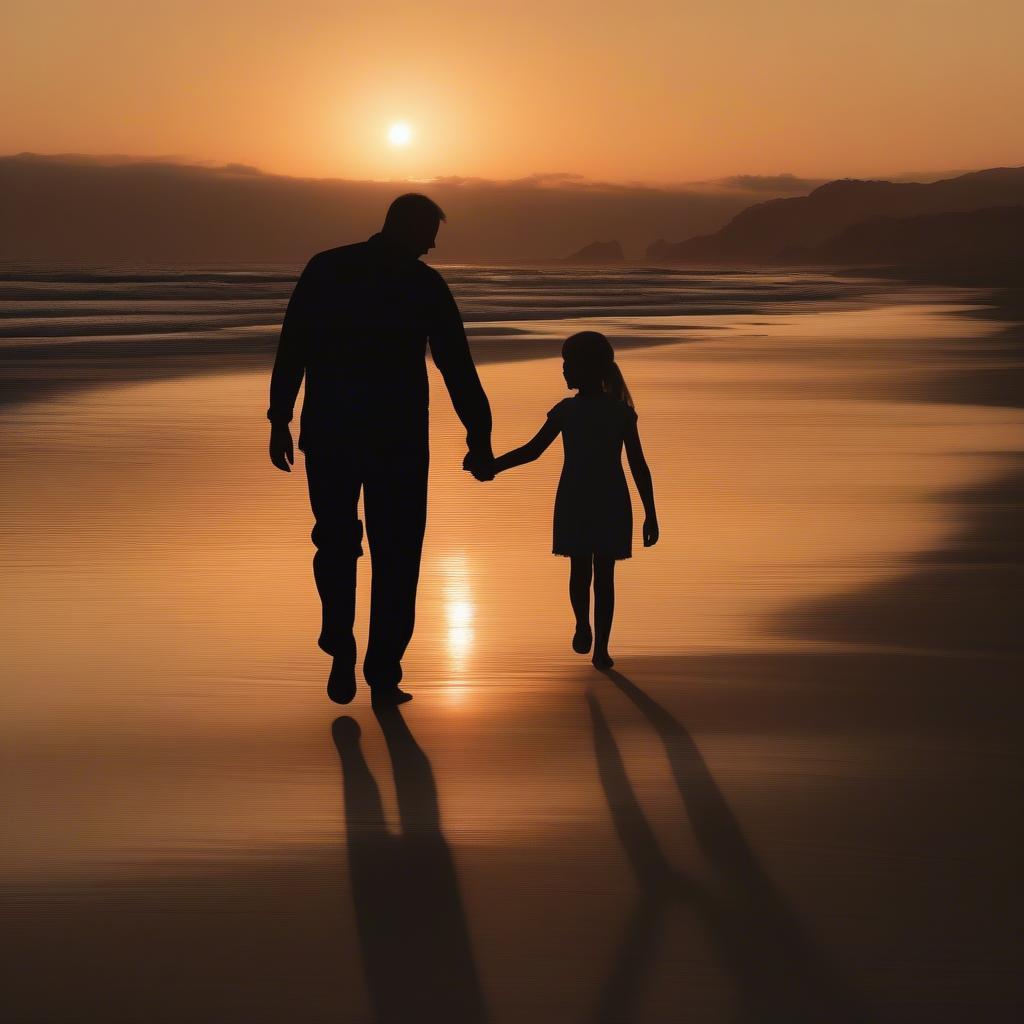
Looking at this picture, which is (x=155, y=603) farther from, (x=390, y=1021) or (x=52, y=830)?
(x=390, y=1021)

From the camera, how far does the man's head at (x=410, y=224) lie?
596 centimetres

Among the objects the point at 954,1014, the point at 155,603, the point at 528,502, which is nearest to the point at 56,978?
the point at 954,1014

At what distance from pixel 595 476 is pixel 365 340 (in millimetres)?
1061

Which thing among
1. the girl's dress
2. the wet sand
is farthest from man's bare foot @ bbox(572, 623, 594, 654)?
the girl's dress

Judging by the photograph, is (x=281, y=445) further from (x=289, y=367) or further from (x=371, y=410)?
(x=371, y=410)

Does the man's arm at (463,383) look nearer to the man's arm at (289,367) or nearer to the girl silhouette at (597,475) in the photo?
the girl silhouette at (597,475)

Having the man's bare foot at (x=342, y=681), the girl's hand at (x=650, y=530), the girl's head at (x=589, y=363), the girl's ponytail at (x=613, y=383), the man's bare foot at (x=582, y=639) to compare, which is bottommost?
the man's bare foot at (x=582, y=639)

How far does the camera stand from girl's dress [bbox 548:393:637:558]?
251 inches

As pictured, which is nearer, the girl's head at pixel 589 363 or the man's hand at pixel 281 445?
the man's hand at pixel 281 445

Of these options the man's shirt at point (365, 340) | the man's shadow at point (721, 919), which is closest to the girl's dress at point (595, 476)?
the man's shirt at point (365, 340)

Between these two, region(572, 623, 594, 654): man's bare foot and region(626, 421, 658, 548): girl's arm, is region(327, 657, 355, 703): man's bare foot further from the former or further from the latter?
region(626, 421, 658, 548): girl's arm

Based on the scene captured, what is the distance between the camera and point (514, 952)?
374 cm

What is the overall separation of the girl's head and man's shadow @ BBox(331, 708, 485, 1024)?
1691 millimetres

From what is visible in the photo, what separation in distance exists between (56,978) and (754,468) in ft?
29.6
